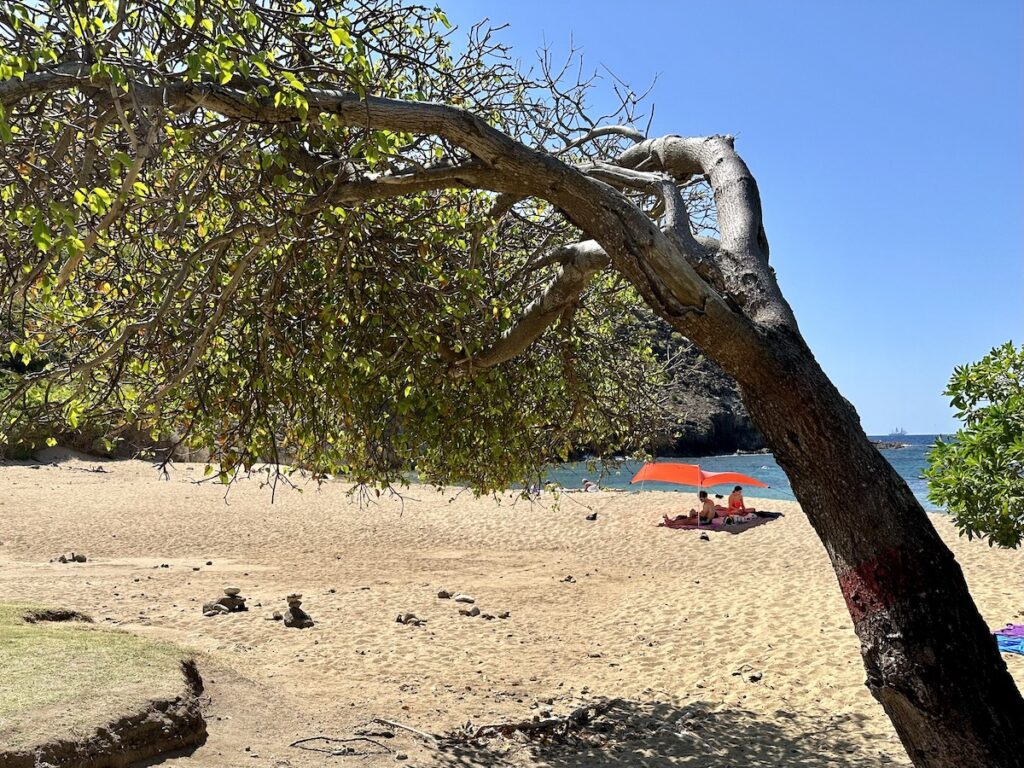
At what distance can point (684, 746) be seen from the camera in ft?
29.2

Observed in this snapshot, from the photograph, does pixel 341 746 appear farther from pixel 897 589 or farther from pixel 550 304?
pixel 897 589

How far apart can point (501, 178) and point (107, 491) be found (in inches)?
1131

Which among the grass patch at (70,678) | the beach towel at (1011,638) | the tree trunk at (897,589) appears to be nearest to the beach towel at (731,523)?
the beach towel at (1011,638)

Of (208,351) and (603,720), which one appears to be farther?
(603,720)

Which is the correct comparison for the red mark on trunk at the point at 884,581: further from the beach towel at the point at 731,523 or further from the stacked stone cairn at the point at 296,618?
the beach towel at the point at 731,523

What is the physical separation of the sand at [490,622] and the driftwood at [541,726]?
251 mm

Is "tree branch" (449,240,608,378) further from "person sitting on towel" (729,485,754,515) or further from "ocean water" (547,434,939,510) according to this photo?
"ocean water" (547,434,939,510)

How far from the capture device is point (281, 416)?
7.23 m

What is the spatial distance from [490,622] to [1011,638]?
7352mm

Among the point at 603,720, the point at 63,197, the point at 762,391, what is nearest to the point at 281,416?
the point at 63,197

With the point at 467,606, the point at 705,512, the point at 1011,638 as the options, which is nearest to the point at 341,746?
the point at 467,606

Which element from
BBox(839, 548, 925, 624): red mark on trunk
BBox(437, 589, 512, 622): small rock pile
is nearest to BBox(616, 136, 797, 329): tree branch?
BBox(839, 548, 925, 624): red mark on trunk

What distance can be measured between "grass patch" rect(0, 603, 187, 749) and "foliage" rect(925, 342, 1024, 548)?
765 centimetres

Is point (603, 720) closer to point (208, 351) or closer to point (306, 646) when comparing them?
point (306, 646)
